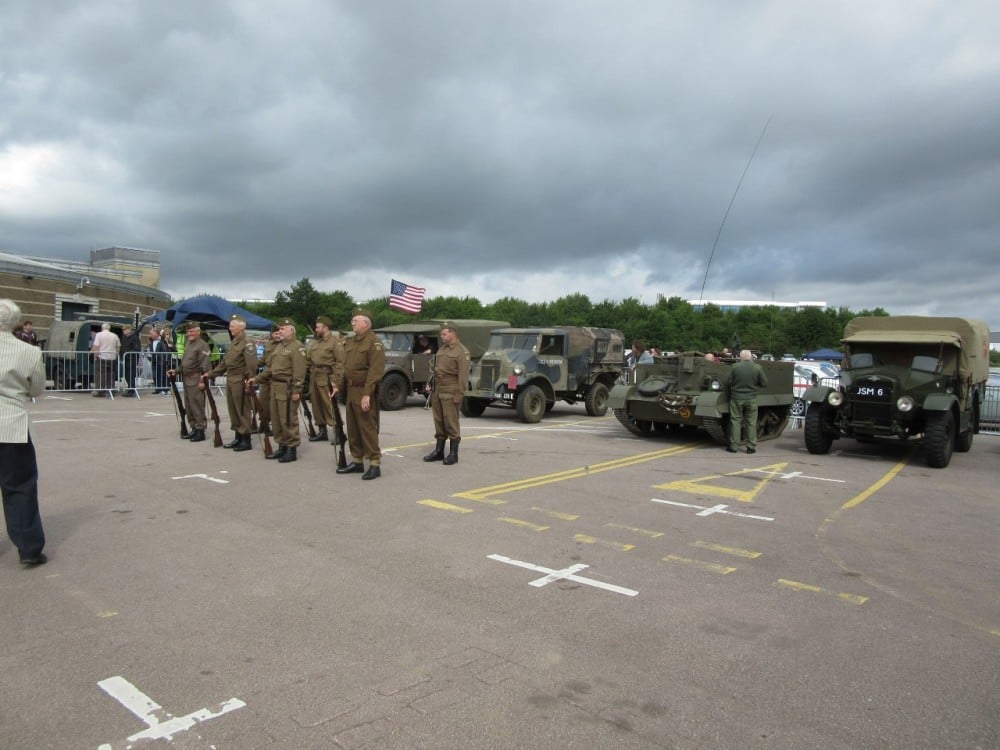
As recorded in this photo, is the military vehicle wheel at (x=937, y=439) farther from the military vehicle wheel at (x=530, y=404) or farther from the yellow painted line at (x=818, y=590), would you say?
the military vehicle wheel at (x=530, y=404)

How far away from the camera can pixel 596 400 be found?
16.9 metres

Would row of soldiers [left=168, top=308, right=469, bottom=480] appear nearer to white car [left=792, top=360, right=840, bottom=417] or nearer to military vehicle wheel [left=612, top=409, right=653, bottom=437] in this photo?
military vehicle wheel [left=612, top=409, right=653, bottom=437]

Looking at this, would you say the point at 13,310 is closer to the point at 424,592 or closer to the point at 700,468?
the point at 424,592

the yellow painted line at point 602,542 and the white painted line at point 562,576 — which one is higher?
the yellow painted line at point 602,542

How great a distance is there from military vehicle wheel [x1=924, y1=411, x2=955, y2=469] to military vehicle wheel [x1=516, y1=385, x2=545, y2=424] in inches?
277

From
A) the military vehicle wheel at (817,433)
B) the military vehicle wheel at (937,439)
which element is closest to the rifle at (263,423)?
the military vehicle wheel at (817,433)

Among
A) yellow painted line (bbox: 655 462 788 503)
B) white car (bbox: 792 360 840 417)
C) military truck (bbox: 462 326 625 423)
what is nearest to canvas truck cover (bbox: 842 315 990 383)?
white car (bbox: 792 360 840 417)

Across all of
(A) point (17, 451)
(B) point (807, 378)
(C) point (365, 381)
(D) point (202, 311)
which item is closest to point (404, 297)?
(D) point (202, 311)

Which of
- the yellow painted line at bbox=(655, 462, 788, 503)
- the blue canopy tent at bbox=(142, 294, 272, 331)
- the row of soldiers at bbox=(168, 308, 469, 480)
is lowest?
the yellow painted line at bbox=(655, 462, 788, 503)

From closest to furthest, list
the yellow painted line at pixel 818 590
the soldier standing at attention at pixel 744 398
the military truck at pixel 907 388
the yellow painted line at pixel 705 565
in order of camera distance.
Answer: the yellow painted line at pixel 818 590 → the yellow painted line at pixel 705 565 → the military truck at pixel 907 388 → the soldier standing at attention at pixel 744 398

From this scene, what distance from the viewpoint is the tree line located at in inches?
2299

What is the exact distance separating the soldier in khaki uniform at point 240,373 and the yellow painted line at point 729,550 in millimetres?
6803

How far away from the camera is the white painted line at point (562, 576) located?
4.67 meters

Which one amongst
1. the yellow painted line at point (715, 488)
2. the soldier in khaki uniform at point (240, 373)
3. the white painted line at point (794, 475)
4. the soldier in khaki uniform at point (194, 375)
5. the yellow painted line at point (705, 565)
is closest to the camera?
the yellow painted line at point (705, 565)
